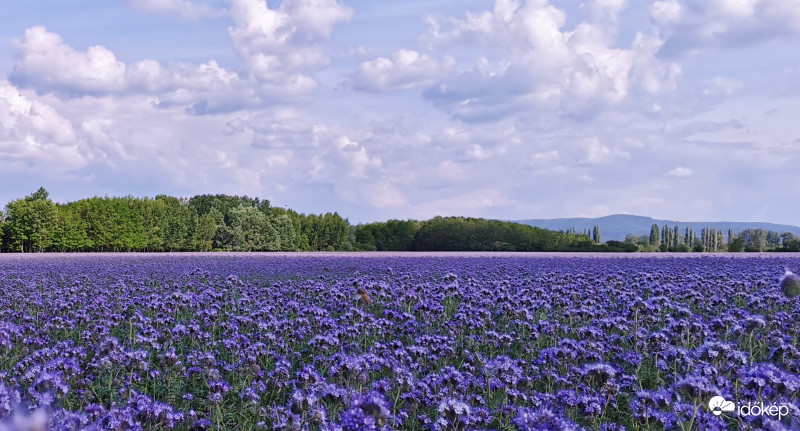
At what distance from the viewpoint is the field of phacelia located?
441 cm

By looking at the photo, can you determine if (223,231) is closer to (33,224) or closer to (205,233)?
(205,233)

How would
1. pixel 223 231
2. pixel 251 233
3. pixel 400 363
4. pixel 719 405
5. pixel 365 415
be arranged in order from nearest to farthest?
pixel 365 415 < pixel 719 405 < pixel 400 363 < pixel 251 233 < pixel 223 231

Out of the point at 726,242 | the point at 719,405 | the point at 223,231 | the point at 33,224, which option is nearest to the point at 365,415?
the point at 719,405

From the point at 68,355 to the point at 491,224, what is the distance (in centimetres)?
5769

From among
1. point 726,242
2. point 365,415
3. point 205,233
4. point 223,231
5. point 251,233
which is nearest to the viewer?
point 365,415

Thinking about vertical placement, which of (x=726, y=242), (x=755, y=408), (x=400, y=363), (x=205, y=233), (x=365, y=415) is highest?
(x=726, y=242)

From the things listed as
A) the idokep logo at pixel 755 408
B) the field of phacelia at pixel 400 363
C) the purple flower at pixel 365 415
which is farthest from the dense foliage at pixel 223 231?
the purple flower at pixel 365 415

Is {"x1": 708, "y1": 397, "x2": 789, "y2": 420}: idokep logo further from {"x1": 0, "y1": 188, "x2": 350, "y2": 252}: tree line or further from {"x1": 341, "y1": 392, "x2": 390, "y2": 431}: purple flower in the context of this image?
{"x1": 0, "y1": 188, "x2": 350, "y2": 252}: tree line

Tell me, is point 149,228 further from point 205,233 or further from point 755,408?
point 755,408

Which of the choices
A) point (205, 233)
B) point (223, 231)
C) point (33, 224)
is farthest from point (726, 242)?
point (33, 224)

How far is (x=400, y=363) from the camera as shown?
618 centimetres

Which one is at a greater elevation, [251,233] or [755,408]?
[251,233]

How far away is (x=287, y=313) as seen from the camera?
9844mm

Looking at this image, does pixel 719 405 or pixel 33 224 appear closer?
pixel 719 405
